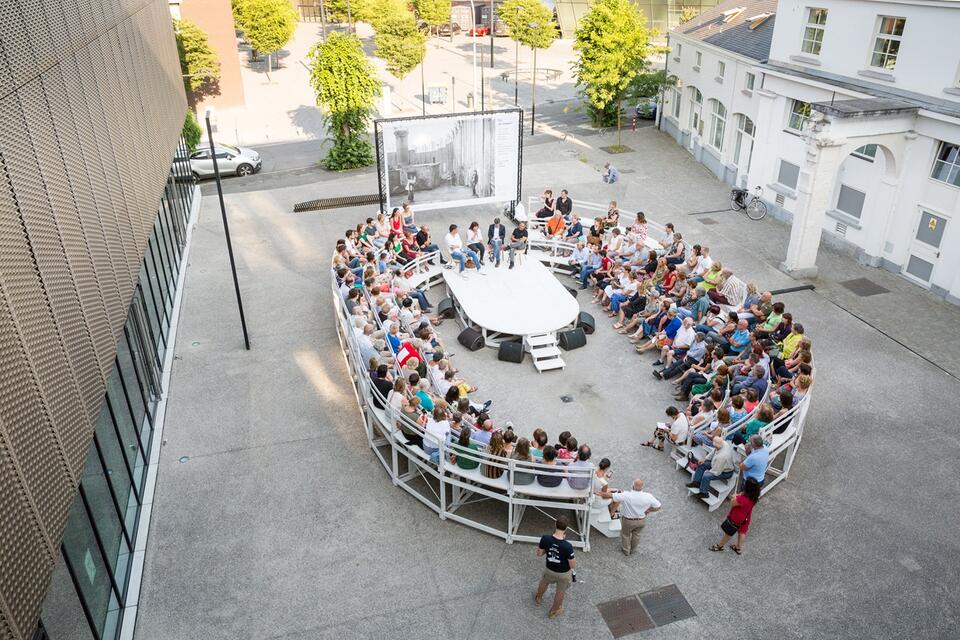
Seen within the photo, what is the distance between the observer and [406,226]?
2134cm

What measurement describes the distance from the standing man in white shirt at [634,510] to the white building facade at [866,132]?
12.4 metres

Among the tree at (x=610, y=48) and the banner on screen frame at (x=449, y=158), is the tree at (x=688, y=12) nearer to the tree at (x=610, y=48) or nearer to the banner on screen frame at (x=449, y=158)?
the tree at (x=610, y=48)

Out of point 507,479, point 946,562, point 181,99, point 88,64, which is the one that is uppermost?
point 88,64

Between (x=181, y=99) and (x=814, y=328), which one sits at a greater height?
(x=181, y=99)

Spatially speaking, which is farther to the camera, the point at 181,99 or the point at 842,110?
the point at 181,99

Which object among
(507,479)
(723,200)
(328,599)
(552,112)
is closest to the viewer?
(328,599)

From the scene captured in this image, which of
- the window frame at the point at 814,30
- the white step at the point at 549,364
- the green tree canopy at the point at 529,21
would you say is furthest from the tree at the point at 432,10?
the white step at the point at 549,364

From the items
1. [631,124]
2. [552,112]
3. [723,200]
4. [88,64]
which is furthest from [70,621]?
[552,112]

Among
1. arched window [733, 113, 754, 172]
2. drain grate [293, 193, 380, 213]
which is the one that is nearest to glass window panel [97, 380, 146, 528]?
drain grate [293, 193, 380, 213]

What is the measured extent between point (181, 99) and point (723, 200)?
19.5 metres

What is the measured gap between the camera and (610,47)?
32.8 metres

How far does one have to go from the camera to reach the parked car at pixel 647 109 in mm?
38594

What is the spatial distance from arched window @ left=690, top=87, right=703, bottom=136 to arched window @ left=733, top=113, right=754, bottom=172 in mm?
3478

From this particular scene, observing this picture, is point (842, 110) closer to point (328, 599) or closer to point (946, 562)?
point (946, 562)
